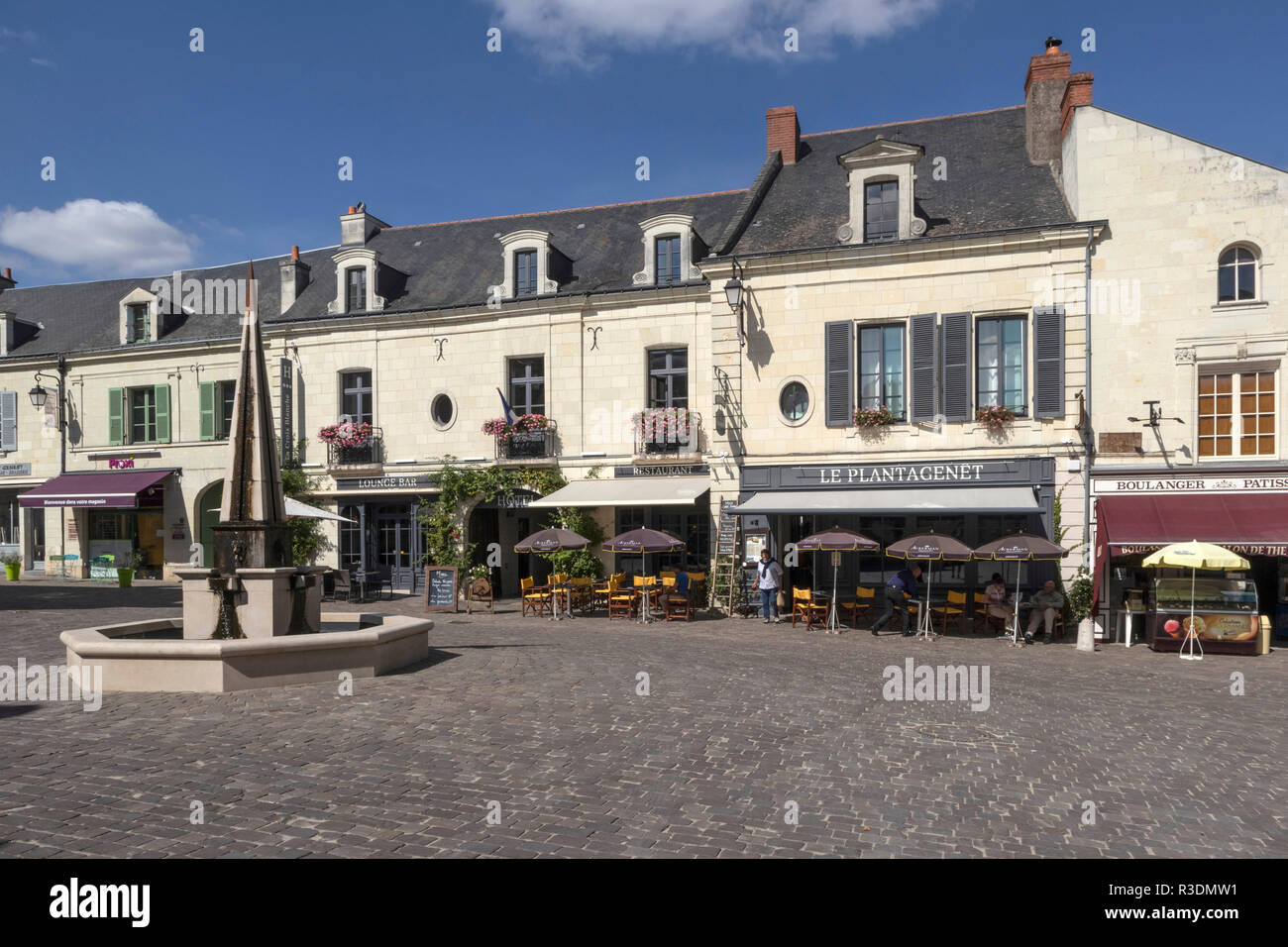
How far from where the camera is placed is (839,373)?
58.6ft

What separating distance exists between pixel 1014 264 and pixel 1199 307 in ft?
10.9

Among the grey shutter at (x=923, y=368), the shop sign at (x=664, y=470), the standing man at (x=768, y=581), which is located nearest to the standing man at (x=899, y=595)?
the standing man at (x=768, y=581)

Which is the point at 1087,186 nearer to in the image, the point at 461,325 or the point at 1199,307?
the point at 1199,307

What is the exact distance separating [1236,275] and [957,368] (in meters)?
5.04

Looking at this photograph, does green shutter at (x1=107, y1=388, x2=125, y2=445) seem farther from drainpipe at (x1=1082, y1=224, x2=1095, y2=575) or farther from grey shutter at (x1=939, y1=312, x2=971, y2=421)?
drainpipe at (x1=1082, y1=224, x2=1095, y2=575)

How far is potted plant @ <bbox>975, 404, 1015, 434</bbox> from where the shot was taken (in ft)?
54.2

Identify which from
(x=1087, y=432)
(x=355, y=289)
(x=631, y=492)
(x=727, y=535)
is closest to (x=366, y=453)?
(x=355, y=289)

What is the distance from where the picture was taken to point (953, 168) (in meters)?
19.2

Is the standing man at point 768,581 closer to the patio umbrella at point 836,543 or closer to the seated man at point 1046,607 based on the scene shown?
the patio umbrella at point 836,543

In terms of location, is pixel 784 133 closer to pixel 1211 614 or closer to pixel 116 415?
pixel 1211 614

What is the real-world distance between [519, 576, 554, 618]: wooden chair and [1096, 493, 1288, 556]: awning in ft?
35.9

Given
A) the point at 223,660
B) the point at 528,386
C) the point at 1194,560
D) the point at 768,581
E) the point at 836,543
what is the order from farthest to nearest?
the point at 528,386, the point at 768,581, the point at 836,543, the point at 1194,560, the point at 223,660

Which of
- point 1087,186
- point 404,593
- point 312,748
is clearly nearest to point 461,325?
point 404,593

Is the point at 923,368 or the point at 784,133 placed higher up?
the point at 784,133
